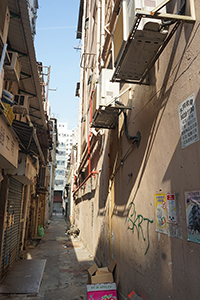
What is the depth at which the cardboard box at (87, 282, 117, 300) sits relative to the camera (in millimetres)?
4703

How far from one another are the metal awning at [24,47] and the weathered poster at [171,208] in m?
5.74

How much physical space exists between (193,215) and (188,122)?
1139mm

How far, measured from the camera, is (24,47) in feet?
22.5

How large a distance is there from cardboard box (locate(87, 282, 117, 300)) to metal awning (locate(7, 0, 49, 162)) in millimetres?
6845

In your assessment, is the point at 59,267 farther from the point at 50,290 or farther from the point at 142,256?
the point at 142,256

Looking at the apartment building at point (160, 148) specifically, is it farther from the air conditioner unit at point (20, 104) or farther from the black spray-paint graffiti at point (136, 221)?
the air conditioner unit at point (20, 104)

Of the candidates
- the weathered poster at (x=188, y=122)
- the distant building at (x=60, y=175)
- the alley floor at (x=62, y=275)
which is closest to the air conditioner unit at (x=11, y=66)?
the weathered poster at (x=188, y=122)

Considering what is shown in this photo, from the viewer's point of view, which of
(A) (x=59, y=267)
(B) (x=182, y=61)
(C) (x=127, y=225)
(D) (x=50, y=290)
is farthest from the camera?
(A) (x=59, y=267)

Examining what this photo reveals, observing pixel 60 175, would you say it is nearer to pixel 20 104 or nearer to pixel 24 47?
pixel 20 104

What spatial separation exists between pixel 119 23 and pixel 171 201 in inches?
120

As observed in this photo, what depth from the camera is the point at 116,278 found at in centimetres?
579

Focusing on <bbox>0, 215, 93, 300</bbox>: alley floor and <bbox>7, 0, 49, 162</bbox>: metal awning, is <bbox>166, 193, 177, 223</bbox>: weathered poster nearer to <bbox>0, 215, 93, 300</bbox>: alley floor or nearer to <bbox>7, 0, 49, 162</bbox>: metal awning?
<bbox>0, 215, 93, 300</bbox>: alley floor

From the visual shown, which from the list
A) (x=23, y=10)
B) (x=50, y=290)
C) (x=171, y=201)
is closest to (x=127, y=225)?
(x=171, y=201)

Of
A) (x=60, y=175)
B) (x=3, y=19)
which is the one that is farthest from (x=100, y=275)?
(x=60, y=175)
